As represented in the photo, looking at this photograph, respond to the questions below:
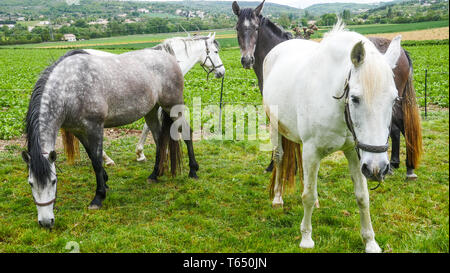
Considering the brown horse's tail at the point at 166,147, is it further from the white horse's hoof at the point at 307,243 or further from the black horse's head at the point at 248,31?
the white horse's hoof at the point at 307,243

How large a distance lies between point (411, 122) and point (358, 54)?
281 cm

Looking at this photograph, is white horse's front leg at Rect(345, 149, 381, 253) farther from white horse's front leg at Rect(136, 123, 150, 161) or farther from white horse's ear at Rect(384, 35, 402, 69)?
white horse's front leg at Rect(136, 123, 150, 161)

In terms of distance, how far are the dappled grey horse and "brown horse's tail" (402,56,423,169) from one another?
11.3 ft

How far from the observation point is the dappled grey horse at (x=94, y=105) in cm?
357

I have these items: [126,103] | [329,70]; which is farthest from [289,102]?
[126,103]

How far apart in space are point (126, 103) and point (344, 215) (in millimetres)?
3408

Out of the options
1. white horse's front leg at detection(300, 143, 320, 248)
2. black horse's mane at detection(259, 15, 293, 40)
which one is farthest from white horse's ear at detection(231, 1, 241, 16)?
white horse's front leg at detection(300, 143, 320, 248)

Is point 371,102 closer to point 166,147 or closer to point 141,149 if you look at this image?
point 166,147

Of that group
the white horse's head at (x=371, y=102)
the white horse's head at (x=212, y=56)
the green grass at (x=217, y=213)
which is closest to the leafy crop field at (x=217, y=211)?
the green grass at (x=217, y=213)

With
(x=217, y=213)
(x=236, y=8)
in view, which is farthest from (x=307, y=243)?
(x=236, y=8)

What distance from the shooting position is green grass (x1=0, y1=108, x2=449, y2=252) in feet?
11.5

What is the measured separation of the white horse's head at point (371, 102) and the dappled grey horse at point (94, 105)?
319cm
